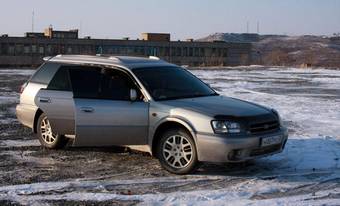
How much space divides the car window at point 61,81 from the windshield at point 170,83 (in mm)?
1190

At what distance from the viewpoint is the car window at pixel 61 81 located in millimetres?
9341

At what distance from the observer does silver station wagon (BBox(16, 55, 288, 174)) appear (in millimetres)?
7777

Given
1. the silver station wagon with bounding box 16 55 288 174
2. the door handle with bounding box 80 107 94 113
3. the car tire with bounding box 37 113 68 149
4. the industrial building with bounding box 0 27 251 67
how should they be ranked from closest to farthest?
the silver station wagon with bounding box 16 55 288 174
the door handle with bounding box 80 107 94 113
the car tire with bounding box 37 113 68 149
the industrial building with bounding box 0 27 251 67

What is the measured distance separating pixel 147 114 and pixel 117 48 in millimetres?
90676

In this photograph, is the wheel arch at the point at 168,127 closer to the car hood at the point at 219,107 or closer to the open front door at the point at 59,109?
Answer: the car hood at the point at 219,107

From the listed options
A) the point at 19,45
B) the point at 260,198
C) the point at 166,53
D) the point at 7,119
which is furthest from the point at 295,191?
the point at 166,53

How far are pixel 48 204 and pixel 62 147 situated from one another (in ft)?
11.2

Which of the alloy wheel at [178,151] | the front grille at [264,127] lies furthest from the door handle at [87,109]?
the front grille at [264,127]

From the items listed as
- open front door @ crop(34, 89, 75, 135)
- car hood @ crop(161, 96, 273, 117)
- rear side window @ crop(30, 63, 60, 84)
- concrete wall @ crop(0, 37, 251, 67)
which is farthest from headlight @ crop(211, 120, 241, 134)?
concrete wall @ crop(0, 37, 251, 67)

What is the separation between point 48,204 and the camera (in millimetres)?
6449

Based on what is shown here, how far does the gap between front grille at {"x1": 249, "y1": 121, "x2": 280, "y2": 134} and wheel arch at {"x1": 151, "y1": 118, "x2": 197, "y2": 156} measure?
77 centimetres

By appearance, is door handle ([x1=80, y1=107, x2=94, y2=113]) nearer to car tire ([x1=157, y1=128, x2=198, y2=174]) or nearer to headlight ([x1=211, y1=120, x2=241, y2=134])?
car tire ([x1=157, y1=128, x2=198, y2=174])

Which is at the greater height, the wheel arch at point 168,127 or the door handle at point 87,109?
the door handle at point 87,109

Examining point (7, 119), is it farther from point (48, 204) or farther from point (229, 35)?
point (229, 35)
